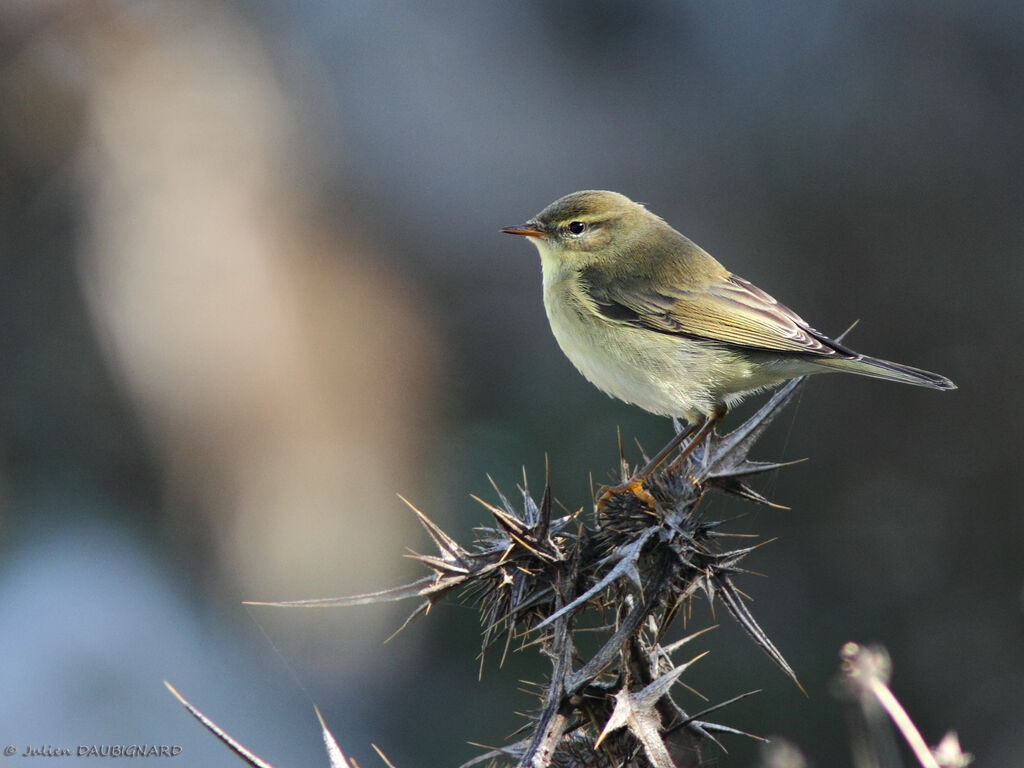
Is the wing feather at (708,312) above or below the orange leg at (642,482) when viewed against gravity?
above

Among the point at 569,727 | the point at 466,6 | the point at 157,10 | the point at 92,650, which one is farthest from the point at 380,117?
the point at 569,727

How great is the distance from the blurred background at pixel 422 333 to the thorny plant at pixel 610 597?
14.2 ft

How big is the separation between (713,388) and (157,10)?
6.61 meters

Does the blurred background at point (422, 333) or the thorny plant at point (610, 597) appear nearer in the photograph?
the thorny plant at point (610, 597)

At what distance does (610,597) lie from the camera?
9.04ft

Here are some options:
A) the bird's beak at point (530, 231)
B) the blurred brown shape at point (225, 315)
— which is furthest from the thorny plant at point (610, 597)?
the blurred brown shape at point (225, 315)

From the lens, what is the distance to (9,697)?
687cm

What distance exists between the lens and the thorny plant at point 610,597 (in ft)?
7.88

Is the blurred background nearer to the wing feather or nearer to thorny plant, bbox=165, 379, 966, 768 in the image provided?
the wing feather

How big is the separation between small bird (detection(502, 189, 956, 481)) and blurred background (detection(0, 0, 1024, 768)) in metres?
2.79

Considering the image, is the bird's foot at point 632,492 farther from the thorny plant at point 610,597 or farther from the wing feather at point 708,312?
the wing feather at point 708,312

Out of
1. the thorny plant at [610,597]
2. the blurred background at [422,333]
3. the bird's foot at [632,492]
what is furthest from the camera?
the blurred background at [422,333]

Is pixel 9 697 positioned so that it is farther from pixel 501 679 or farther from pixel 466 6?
pixel 466 6

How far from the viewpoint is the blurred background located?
7.29 meters
